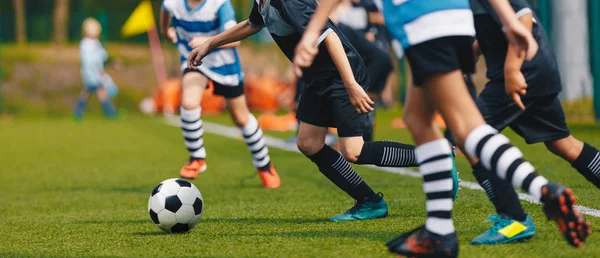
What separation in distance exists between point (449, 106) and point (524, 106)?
105cm

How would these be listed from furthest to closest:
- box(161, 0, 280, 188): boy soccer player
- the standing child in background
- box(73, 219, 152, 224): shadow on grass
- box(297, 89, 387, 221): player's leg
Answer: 1. the standing child in background
2. box(161, 0, 280, 188): boy soccer player
3. box(73, 219, 152, 224): shadow on grass
4. box(297, 89, 387, 221): player's leg

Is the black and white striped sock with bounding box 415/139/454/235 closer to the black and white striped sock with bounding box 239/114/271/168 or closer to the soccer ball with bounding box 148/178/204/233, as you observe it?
the soccer ball with bounding box 148/178/204/233

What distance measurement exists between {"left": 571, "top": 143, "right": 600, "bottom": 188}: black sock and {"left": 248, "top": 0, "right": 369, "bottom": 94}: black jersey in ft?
3.99

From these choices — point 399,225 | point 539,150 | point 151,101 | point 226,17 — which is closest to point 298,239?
point 399,225

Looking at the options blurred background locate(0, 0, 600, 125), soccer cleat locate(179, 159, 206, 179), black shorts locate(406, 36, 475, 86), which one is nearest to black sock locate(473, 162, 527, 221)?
black shorts locate(406, 36, 475, 86)

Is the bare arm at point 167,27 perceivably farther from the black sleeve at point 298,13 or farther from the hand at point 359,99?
the hand at point 359,99

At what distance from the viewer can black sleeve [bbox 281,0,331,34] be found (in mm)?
4620

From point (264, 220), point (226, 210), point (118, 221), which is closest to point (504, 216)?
point (264, 220)

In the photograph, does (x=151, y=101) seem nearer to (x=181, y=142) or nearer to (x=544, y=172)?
(x=181, y=142)

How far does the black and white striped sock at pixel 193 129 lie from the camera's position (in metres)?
7.35

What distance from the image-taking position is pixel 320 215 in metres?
5.29

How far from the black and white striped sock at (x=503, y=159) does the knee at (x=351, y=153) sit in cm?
165

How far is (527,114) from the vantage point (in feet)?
14.3

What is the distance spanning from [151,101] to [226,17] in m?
17.4
